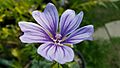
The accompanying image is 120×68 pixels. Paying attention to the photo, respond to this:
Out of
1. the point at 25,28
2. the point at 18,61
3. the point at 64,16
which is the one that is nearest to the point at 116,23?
the point at 18,61

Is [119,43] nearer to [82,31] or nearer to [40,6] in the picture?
[40,6]

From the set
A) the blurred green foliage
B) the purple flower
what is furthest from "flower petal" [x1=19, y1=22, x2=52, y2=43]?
the blurred green foliage

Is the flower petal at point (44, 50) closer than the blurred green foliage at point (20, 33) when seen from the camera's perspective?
Yes

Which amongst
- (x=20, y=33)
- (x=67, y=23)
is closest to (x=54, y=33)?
(x=67, y=23)

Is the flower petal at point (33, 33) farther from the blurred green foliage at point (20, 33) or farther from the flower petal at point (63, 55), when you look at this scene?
the blurred green foliage at point (20, 33)

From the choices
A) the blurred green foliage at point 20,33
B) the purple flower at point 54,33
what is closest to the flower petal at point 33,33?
the purple flower at point 54,33
